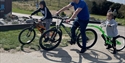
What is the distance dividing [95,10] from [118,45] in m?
20.6

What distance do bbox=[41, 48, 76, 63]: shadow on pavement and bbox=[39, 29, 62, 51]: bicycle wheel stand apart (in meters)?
0.17

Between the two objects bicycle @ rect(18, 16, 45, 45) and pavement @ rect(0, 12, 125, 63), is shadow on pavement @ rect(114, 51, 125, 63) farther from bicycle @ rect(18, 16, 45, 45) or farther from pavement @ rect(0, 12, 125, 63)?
bicycle @ rect(18, 16, 45, 45)

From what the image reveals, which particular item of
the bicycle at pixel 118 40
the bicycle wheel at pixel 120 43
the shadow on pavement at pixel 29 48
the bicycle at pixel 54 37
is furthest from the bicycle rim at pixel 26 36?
the bicycle wheel at pixel 120 43

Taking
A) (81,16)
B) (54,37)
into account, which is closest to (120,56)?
(81,16)

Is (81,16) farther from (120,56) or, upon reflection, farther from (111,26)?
(120,56)

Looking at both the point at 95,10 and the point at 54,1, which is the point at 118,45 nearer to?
the point at 95,10

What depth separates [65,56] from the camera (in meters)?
6.36

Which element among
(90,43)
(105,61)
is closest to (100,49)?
(90,43)

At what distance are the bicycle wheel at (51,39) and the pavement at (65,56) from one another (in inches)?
5.9

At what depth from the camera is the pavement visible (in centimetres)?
580

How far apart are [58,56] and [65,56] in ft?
0.65

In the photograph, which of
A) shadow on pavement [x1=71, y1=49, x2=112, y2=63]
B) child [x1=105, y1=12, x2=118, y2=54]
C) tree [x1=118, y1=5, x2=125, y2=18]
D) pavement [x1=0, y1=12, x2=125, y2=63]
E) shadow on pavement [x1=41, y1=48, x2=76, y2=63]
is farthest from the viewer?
tree [x1=118, y1=5, x2=125, y2=18]

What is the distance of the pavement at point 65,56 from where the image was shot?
5.80 meters

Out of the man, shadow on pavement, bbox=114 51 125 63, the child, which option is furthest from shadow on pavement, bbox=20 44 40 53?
shadow on pavement, bbox=114 51 125 63
